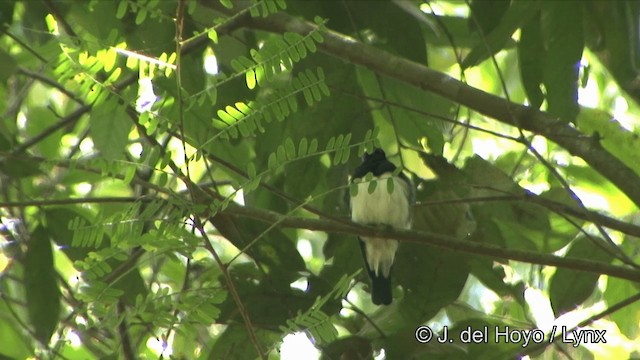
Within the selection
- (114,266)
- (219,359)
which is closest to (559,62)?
(219,359)

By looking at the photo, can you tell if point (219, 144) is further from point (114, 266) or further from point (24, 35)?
point (24, 35)

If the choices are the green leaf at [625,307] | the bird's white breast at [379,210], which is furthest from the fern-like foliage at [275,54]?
the bird's white breast at [379,210]

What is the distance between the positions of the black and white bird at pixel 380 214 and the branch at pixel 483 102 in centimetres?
107

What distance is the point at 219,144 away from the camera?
3.54 meters

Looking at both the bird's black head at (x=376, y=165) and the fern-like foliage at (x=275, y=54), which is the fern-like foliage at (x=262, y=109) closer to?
the fern-like foliage at (x=275, y=54)

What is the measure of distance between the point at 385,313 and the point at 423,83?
858 mm

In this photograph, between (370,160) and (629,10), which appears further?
(370,160)

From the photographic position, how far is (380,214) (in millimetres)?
4543

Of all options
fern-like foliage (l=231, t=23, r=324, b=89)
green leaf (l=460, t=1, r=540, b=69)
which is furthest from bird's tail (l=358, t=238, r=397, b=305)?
fern-like foliage (l=231, t=23, r=324, b=89)

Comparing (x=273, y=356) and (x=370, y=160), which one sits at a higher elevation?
(x=370, y=160)

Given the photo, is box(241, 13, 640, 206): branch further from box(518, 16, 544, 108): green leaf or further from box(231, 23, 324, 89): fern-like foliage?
box(231, 23, 324, 89): fern-like foliage

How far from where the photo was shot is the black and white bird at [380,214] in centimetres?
419

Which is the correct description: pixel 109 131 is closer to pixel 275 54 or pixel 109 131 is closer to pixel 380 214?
pixel 275 54

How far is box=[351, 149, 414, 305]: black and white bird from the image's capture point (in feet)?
13.7
